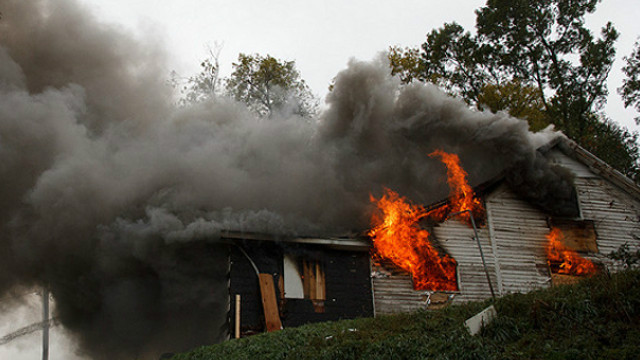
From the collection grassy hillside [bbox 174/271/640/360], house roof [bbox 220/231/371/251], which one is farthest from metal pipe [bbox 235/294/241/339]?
grassy hillside [bbox 174/271/640/360]

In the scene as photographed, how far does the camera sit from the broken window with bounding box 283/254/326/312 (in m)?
15.2

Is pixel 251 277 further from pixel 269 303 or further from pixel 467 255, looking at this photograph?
pixel 467 255

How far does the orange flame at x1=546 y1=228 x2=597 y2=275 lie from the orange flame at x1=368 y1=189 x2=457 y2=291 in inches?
128

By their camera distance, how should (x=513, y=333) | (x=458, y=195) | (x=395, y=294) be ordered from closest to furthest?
(x=513, y=333)
(x=395, y=294)
(x=458, y=195)

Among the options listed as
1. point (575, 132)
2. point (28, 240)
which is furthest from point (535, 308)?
point (575, 132)

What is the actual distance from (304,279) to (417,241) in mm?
3494

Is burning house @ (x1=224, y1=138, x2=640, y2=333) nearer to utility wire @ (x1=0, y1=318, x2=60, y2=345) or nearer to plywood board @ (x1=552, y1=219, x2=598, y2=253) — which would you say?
plywood board @ (x1=552, y1=219, x2=598, y2=253)

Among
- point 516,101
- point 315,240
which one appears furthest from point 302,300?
point 516,101

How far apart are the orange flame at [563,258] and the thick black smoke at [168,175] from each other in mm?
1139

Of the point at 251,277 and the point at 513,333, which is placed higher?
the point at 251,277

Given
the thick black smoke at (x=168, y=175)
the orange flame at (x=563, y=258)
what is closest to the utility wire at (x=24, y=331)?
the thick black smoke at (x=168, y=175)

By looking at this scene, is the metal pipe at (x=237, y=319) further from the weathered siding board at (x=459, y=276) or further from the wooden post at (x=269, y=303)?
the weathered siding board at (x=459, y=276)

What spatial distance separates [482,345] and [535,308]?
155 centimetres

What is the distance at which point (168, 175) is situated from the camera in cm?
1809
